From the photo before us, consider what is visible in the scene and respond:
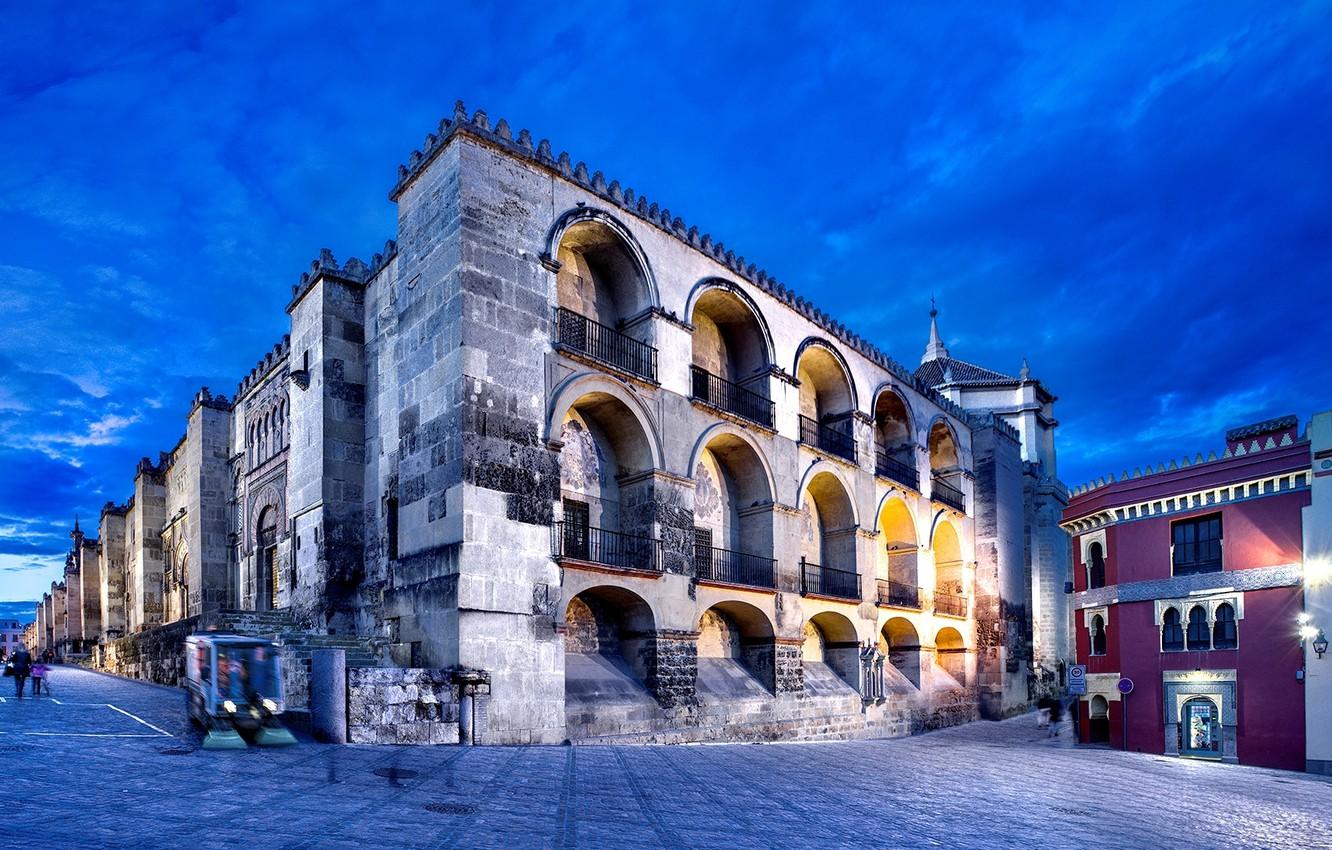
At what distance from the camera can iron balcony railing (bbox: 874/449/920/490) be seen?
29.6m

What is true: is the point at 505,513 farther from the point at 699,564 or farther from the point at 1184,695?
the point at 1184,695

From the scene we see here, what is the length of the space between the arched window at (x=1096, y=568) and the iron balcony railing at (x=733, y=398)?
9.74 m

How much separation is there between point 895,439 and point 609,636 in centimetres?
1625

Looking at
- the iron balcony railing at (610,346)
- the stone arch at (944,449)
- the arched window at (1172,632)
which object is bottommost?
the arched window at (1172,632)

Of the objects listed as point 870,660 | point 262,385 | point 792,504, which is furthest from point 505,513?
point 870,660

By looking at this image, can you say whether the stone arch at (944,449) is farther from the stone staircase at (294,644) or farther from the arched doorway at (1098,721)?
the stone staircase at (294,644)

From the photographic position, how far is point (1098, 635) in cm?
2356

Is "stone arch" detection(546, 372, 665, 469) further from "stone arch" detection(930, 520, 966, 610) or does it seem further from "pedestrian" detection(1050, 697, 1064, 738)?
"pedestrian" detection(1050, 697, 1064, 738)

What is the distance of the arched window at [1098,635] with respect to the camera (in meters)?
23.4

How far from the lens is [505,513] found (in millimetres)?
15984

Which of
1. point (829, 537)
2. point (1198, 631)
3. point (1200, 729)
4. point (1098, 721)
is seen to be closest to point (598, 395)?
point (829, 537)

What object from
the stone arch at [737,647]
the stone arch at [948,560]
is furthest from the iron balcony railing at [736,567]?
the stone arch at [948,560]

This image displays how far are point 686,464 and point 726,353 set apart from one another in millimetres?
5524

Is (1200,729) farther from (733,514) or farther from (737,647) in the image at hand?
(733,514)
